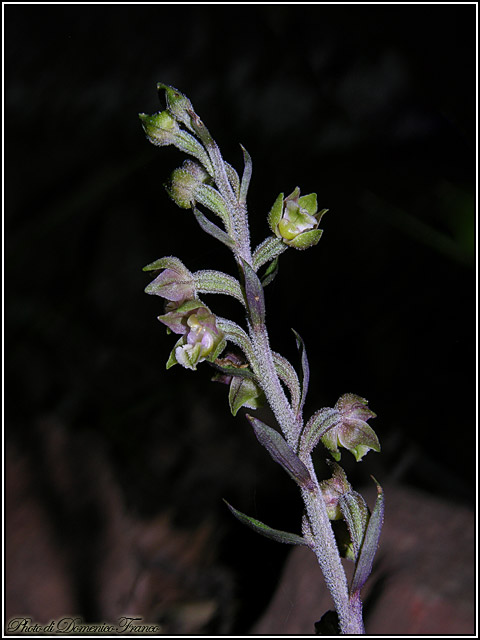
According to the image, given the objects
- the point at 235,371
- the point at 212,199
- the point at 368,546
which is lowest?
the point at 368,546

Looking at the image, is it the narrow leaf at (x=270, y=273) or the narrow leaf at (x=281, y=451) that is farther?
the narrow leaf at (x=270, y=273)

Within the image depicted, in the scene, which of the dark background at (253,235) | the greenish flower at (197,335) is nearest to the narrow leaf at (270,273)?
the greenish flower at (197,335)

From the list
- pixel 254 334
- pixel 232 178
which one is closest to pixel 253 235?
pixel 232 178

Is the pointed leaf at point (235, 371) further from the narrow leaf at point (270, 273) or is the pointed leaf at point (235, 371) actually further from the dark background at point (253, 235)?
the dark background at point (253, 235)

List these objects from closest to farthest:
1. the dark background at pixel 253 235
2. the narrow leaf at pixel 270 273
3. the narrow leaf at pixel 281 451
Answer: the narrow leaf at pixel 281 451 → the narrow leaf at pixel 270 273 → the dark background at pixel 253 235

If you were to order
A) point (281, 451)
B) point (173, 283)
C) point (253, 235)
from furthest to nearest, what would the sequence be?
point (253, 235) → point (173, 283) → point (281, 451)

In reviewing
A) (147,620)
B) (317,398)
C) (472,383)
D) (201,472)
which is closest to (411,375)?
(472,383)

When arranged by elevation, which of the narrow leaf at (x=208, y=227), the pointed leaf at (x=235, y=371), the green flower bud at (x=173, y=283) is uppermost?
the narrow leaf at (x=208, y=227)

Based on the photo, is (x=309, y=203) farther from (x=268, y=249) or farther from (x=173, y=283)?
(x=173, y=283)
